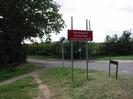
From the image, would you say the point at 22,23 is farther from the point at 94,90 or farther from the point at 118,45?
the point at 94,90

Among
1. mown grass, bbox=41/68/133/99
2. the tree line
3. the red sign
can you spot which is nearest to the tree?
the tree line

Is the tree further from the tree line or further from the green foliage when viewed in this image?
the green foliage

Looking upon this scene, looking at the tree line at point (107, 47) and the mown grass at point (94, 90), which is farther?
the tree line at point (107, 47)

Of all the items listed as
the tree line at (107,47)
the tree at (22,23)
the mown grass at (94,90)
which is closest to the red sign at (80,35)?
the mown grass at (94,90)

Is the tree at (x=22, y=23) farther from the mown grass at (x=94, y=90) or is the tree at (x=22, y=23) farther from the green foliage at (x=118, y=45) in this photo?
the mown grass at (x=94, y=90)

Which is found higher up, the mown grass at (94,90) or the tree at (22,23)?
the tree at (22,23)

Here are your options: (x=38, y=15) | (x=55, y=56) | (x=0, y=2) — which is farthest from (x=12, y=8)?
(x=55, y=56)

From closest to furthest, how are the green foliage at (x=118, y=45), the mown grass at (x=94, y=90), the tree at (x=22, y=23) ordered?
the mown grass at (x=94, y=90) → the tree at (x=22, y=23) → the green foliage at (x=118, y=45)

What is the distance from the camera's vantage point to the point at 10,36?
37.7 metres

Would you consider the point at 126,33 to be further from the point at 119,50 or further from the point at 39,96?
the point at 39,96

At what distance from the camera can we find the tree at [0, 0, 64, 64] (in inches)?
1487

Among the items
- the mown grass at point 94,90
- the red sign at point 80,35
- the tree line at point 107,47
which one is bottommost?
the mown grass at point 94,90

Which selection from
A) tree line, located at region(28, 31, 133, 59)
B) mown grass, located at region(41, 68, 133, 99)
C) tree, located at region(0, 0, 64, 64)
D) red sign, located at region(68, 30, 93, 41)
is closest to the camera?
mown grass, located at region(41, 68, 133, 99)

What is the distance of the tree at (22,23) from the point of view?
3778cm
